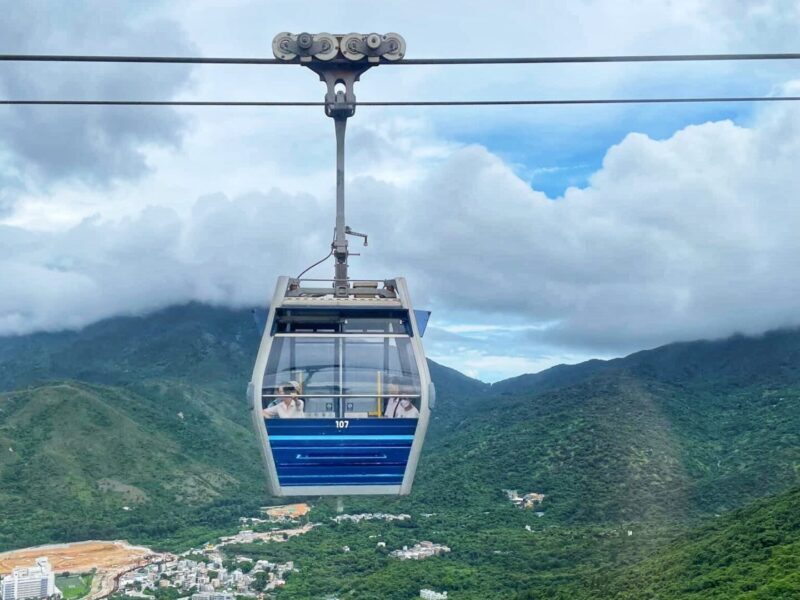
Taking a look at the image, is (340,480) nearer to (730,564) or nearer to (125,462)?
(730,564)

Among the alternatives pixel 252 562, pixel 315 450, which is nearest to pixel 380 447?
pixel 315 450

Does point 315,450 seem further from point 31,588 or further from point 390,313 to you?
point 31,588

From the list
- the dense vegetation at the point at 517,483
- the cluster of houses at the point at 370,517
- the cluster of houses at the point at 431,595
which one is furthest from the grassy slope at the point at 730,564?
the cluster of houses at the point at 370,517

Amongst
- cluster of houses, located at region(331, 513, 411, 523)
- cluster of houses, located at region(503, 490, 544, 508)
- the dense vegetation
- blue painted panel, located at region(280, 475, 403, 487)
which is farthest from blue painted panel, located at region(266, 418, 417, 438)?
cluster of houses, located at region(503, 490, 544, 508)

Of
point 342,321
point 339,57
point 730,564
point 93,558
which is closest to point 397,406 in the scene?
point 342,321

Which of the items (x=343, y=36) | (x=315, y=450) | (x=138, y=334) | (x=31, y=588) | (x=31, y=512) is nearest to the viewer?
(x=343, y=36)
